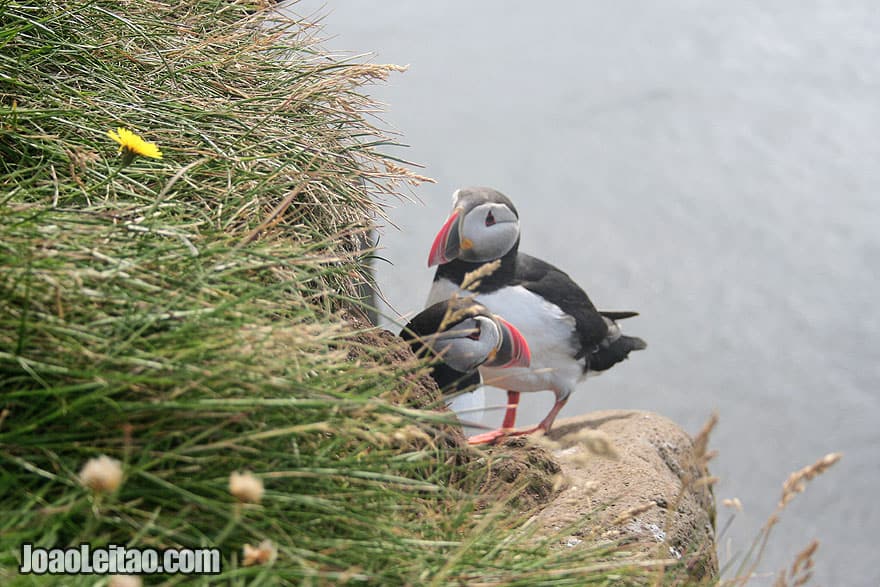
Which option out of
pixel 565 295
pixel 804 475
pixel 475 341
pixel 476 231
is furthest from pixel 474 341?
pixel 804 475

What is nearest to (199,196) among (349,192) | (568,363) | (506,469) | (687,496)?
(349,192)

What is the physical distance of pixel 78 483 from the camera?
0.62 m

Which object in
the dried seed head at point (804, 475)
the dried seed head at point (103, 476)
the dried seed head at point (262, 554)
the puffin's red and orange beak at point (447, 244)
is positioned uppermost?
the puffin's red and orange beak at point (447, 244)

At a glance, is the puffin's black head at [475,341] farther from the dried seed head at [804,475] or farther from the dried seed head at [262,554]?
the dried seed head at [262,554]

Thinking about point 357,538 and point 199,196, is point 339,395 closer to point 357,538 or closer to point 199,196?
point 357,538

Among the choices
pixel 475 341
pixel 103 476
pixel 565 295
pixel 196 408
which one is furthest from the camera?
pixel 565 295

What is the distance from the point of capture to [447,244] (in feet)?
6.25

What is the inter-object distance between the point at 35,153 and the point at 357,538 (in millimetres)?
622

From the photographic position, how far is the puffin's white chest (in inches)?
76.5

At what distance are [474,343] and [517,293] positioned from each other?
1.80 feet

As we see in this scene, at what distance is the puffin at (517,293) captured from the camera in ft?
6.23

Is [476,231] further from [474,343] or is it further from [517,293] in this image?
[474,343]

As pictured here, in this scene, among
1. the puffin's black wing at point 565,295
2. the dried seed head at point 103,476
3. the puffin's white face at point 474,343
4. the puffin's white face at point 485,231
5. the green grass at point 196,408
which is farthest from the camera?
the puffin's black wing at point 565,295

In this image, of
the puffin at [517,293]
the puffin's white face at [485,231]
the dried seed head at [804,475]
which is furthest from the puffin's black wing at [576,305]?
the dried seed head at [804,475]
